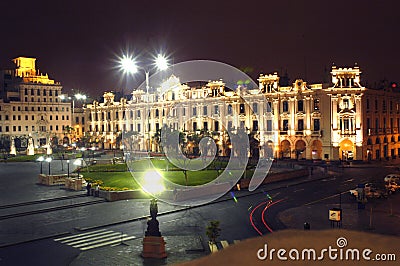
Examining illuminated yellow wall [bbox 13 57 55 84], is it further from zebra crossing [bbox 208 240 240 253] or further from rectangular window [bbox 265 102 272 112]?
zebra crossing [bbox 208 240 240 253]

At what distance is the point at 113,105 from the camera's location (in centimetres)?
10169

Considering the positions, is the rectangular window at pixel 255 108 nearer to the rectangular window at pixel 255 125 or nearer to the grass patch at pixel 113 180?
the rectangular window at pixel 255 125

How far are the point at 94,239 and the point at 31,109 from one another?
281ft

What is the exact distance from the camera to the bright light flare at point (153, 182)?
39.2 meters

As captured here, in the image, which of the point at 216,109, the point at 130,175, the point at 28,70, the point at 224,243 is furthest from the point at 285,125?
the point at 28,70

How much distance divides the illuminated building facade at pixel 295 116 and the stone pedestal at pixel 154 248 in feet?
152

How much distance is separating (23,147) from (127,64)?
214 ft

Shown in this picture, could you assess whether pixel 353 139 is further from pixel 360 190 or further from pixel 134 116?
pixel 134 116

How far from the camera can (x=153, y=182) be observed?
145ft

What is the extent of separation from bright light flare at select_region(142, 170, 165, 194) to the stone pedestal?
1602cm

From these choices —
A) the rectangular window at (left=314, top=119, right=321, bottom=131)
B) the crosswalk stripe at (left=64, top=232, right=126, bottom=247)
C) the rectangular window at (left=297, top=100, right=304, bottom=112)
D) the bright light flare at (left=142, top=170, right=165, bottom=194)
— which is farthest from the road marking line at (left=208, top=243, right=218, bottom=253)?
the rectangular window at (left=297, top=100, right=304, bottom=112)

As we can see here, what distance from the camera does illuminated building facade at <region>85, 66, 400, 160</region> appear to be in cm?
6606

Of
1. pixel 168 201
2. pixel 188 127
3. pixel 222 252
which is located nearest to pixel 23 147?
pixel 188 127

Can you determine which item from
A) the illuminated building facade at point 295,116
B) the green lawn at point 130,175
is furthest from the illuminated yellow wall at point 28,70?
the green lawn at point 130,175
